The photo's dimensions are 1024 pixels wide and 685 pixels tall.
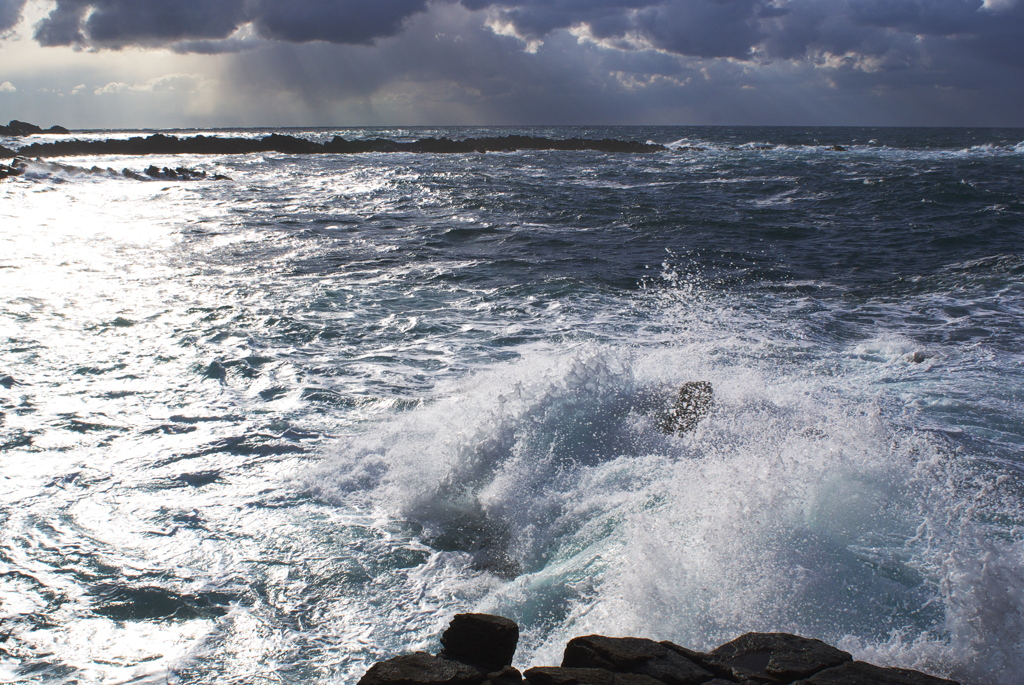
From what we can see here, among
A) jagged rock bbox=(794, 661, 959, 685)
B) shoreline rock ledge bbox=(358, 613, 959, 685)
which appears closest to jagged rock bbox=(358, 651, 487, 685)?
shoreline rock ledge bbox=(358, 613, 959, 685)

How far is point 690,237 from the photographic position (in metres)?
16.6

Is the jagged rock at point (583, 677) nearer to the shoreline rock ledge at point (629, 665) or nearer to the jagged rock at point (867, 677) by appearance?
the shoreline rock ledge at point (629, 665)

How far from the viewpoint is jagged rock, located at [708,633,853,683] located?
3.06 metres

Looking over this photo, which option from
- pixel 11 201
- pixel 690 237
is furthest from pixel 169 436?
pixel 11 201

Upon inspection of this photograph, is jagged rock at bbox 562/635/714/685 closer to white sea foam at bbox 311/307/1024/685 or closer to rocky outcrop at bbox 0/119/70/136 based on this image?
white sea foam at bbox 311/307/1024/685

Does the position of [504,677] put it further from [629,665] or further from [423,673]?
[629,665]

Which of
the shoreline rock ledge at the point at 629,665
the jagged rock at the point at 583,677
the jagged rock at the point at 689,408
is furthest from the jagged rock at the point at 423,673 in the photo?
the jagged rock at the point at 689,408

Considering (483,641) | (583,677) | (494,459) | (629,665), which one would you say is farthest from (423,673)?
(494,459)

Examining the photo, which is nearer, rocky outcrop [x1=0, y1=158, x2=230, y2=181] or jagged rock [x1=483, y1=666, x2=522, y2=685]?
jagged rock [x1=483, y1=666, x2=522, y2=685]

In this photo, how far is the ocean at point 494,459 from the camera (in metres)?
3.82

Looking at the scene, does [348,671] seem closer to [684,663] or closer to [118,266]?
[684,663]

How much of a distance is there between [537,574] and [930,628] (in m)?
2.23

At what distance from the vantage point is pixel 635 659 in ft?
9.99

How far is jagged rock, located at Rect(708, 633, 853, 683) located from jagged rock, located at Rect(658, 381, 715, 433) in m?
2.76
